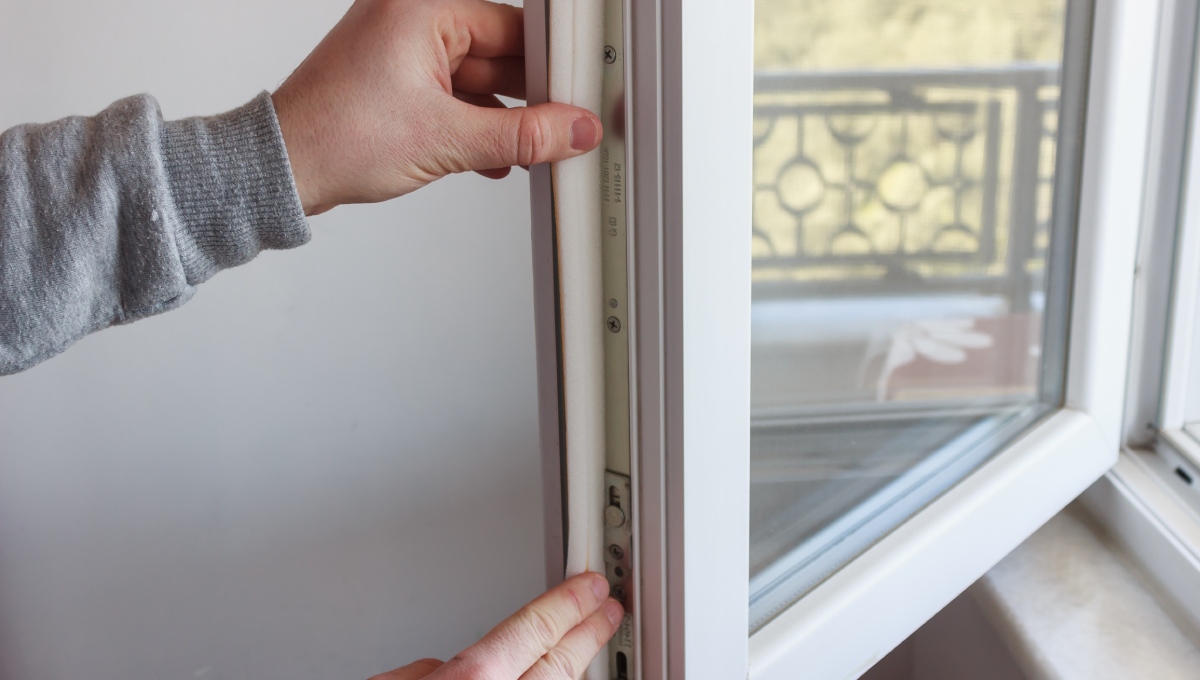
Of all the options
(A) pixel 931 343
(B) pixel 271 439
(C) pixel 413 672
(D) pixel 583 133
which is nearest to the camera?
(D) pixel 583 133

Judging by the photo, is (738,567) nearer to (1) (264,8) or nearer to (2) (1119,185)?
(2) (1119,185)

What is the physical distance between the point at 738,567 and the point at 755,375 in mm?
126

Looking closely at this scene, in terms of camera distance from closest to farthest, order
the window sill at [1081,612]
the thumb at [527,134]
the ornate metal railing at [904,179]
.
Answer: the thumb at [527,134]
the ornate metal railing at [904,179]
the window sill at [1081,612]

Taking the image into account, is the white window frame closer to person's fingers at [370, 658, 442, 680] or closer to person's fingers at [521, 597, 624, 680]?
person's fingers at [521, 597, 624, 680]

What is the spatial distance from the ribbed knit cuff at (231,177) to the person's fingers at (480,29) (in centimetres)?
12

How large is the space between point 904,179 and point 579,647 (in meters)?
0.44

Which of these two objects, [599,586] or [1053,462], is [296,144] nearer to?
[599,586]

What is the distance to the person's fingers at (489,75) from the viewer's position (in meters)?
0.63

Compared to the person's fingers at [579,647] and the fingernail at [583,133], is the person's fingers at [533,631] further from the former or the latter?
the fingernail at [583,133]

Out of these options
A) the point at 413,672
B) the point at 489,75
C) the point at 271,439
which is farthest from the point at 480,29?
the point at 271,439

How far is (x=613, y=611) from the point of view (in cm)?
57

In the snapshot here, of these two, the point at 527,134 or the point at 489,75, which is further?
the point at 489,75

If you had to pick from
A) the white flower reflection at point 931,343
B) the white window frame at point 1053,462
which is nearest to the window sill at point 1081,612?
the white window frame at point 1053,462

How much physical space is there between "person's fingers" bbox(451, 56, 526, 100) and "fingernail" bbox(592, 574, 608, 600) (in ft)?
1.18
